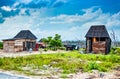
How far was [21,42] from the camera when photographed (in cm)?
5753

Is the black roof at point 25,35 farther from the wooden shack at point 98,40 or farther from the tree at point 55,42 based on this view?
the wooden shack at point 98,40

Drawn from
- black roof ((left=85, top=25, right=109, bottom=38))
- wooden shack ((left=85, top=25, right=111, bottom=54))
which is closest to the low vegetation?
wooden shack ((left=85, top=25, right=111, bottom=54))

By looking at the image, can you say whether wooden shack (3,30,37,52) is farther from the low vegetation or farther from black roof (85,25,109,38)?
the low vegetation

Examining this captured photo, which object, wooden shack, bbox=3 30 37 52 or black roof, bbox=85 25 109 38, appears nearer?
black roof, bbox=85 25 109 38

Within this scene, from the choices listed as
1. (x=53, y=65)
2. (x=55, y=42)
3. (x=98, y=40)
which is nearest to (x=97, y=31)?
(x=98, y=40)

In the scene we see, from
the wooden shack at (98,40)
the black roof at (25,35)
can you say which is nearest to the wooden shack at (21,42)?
the black roof at (25,35)

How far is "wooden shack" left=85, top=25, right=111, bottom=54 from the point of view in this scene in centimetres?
4697

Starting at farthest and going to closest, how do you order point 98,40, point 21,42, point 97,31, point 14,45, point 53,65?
point 21,42
point 14,45
point 97,31
point 98,40
point 53,65

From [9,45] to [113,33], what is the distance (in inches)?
860

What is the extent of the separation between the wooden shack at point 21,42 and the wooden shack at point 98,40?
1553 centimetres

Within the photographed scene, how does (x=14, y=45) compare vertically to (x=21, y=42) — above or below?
below

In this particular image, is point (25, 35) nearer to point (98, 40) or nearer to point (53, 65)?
point (98, 40)

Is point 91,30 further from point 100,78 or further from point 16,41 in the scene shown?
point 100,78

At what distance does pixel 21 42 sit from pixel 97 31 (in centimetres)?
1805
